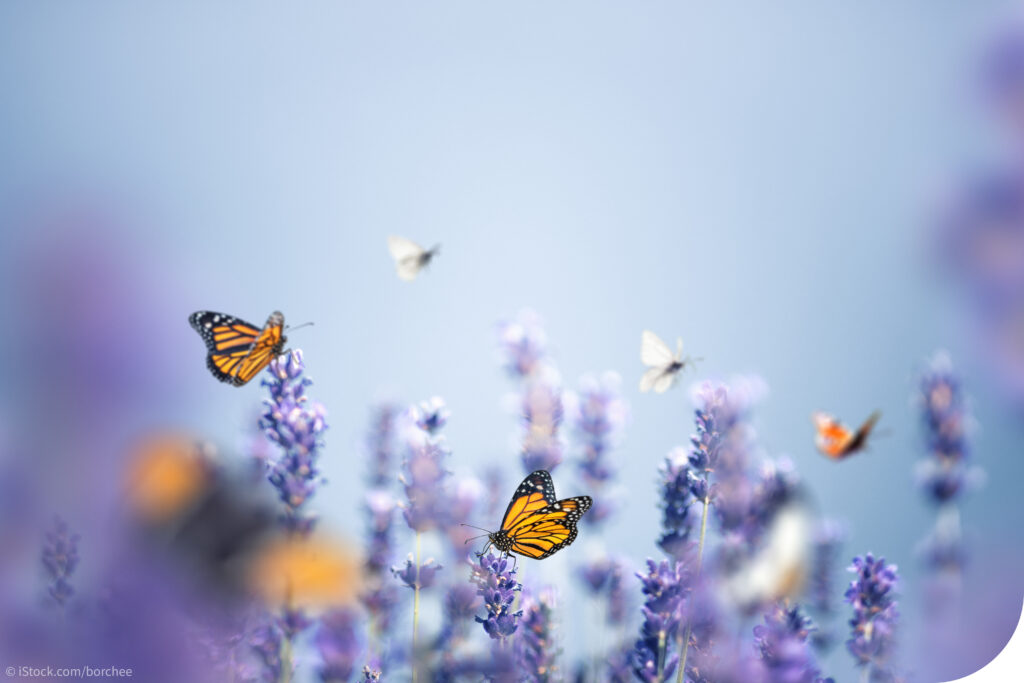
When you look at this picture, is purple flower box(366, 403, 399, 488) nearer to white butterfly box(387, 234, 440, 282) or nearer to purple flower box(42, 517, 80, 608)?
white butterfly box(387, 234, 440, 282)

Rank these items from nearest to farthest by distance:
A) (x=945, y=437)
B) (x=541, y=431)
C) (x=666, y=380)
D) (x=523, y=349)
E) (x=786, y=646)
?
(x=786, y=646) → (x=945, y=437) → (x=541, y=431) → (x=523, y=349) → (x=666, y=380)

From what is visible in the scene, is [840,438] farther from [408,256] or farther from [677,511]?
[408,256]

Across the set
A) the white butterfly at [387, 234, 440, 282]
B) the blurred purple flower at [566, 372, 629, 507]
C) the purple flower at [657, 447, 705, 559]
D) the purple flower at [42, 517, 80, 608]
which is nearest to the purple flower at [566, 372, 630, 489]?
the blurred purple flower at [566, 372, 629, 507]

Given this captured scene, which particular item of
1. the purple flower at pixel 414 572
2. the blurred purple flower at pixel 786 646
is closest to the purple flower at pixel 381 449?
the purple flower at pixel 414 572

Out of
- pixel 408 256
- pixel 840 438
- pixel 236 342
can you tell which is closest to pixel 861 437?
pixel 840 438

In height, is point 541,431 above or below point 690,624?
above

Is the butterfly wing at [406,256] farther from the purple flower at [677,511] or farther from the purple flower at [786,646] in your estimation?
the purple flower at [786,646]
